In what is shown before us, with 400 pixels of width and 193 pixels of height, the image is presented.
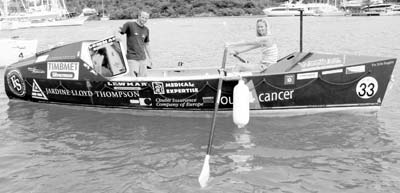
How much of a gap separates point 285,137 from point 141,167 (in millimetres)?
2786

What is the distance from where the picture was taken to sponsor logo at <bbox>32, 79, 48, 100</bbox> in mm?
10281

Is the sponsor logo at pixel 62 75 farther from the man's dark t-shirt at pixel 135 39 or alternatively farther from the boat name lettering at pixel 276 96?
the boat name lettering at pixel 276 96

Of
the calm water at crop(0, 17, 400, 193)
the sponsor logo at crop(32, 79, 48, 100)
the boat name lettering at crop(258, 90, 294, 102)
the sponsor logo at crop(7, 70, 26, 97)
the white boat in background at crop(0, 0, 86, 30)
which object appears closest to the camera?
the calm water at crop(0, 17, 400, 193)

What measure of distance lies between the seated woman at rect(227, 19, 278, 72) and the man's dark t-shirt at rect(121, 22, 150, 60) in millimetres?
2191

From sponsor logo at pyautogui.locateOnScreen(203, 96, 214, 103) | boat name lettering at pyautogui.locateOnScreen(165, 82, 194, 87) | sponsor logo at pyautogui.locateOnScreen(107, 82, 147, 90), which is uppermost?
boat name lettering at pyautogui.locateOnScreen(165, 82, 194, 87)

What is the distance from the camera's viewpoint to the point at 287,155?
7.08 meters

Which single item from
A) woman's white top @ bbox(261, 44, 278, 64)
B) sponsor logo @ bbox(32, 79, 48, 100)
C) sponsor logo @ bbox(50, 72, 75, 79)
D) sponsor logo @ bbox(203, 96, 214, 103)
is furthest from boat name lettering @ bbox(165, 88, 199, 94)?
sponsor logo @ bbox(32, 79, 48, 100)

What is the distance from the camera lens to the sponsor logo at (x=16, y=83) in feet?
34.3

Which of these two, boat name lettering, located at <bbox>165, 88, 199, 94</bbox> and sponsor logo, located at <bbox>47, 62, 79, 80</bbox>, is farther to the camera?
sponsor logo, located at <bbox>47, 62, 79, 80</bbox>

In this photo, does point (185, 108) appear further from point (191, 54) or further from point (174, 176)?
point (191, 54)

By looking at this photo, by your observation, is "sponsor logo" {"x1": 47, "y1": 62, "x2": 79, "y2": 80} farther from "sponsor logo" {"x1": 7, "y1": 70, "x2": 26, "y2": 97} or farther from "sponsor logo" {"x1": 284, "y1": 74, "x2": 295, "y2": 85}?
"sponsor logo" {"x1": 284, "y1": 74, "x2": 295, "y2": 85}

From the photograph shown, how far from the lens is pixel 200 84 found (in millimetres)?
8586

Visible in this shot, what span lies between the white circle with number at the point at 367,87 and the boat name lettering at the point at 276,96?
4.23 ft

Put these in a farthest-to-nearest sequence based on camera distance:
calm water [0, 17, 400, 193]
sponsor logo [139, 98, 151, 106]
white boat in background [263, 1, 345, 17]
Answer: white boat in background [263, 1, 345, 17] < sponsor logo [139, 98, 151, 106] < calm water [0, 17, 400, 193]
